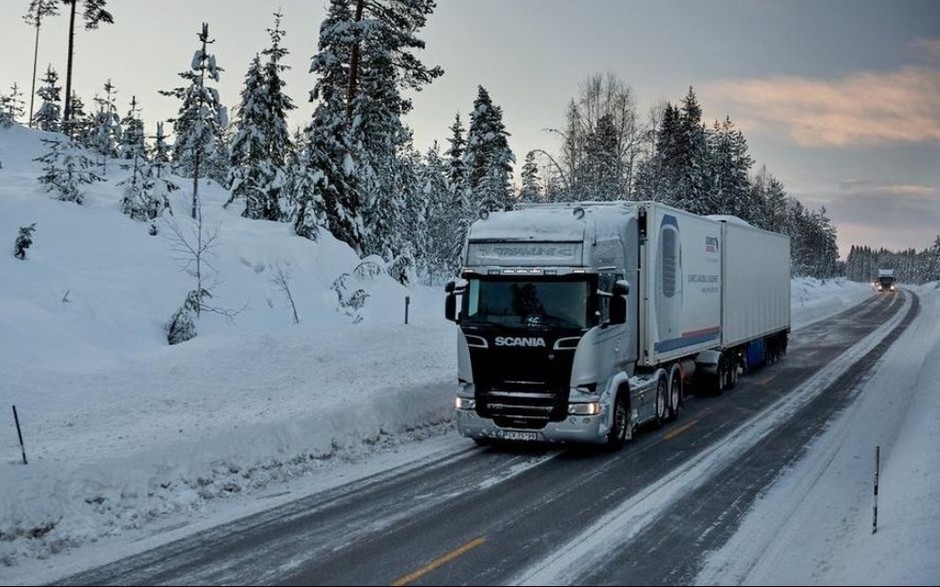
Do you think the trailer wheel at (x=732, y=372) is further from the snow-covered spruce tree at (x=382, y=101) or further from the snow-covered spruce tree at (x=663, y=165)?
A: the snow-covered spruce tree at (x=663, y=165)

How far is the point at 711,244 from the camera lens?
18828 millimetres

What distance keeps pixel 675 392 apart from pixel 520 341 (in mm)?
5601

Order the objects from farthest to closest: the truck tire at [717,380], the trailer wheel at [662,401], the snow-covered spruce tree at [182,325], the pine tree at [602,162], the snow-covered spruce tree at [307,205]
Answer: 1. the pine tree at [602,162]
2. the snow-covered spruce tree at [307,205]
3. the snow-covered spruce tree at [182,325]
4. the truck tire at [717,380]
5. the trailer wheel at [662,401]

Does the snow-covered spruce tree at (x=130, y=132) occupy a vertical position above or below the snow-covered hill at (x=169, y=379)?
above

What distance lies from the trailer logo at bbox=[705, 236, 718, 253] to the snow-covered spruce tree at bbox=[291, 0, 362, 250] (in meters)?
17.1

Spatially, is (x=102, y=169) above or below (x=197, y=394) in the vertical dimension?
above

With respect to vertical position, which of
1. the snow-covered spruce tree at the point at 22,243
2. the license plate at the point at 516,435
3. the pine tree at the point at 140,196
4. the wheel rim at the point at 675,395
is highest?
the pine tree at the point at 140,196

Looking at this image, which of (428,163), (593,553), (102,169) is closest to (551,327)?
(593,553)

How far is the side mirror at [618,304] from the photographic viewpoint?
12.6 metres

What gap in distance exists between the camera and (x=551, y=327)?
12.3 metres

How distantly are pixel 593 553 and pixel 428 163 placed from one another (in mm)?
68768

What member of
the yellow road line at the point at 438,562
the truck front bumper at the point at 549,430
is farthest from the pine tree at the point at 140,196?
the yellow road line at the point at 438,562

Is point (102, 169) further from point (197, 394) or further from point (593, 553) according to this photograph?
point (593, 553)

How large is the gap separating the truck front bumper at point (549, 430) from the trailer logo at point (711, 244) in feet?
24.4
